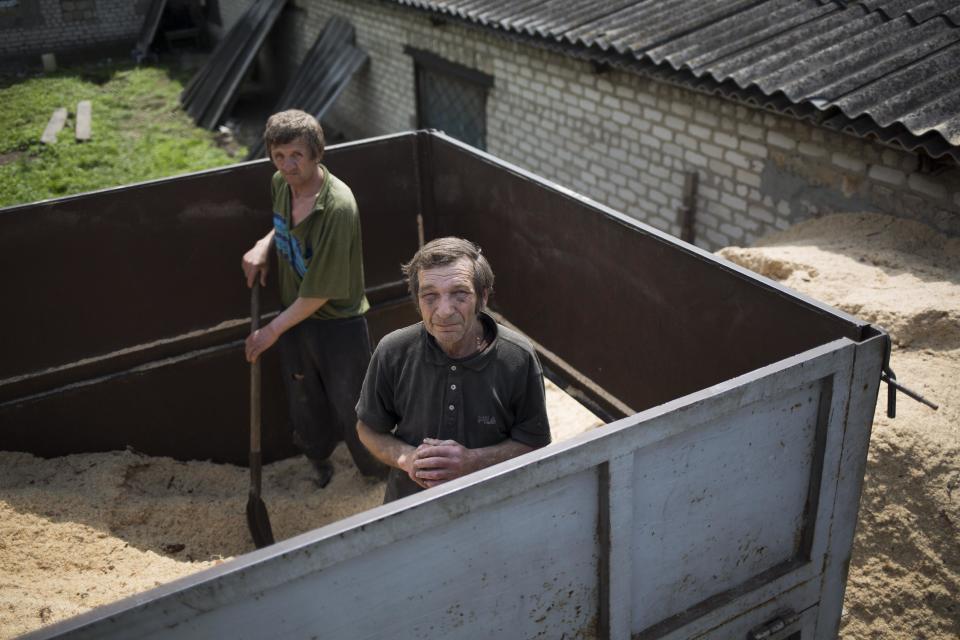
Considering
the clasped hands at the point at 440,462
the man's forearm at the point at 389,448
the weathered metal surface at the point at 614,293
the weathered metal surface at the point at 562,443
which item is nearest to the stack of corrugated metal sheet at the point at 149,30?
the weathered metal surface at the point at 562,443

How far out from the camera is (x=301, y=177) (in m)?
3.53

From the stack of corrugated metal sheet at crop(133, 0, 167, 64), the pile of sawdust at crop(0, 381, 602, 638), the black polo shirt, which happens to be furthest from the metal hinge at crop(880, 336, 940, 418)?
the stack of corrugated metal sheet at crop(133, 0, 167, 64)

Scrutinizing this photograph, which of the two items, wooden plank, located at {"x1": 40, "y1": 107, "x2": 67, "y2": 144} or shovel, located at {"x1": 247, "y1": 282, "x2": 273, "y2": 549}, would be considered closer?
shovel, located at {"x1": 247, "y1": 282, "x2": 273, "y2": 549}

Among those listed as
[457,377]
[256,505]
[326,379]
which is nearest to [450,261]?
[457,377]

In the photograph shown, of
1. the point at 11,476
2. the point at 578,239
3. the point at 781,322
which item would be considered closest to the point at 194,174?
the point at 11,476

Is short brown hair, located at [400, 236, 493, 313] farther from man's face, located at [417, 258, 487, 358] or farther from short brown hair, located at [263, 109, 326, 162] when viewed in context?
short brown hair, located at [263, 109, 326, 162]

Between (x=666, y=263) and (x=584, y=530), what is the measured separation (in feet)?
4.91

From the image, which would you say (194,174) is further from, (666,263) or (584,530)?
(584,530)

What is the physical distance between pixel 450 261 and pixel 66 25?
18.5 m

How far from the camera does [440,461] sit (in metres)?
2.39

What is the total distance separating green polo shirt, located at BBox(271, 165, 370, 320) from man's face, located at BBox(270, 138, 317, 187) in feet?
0.31

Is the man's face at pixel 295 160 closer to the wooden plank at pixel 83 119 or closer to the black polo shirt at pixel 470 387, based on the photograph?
the black polo shirt at pixel 470 387

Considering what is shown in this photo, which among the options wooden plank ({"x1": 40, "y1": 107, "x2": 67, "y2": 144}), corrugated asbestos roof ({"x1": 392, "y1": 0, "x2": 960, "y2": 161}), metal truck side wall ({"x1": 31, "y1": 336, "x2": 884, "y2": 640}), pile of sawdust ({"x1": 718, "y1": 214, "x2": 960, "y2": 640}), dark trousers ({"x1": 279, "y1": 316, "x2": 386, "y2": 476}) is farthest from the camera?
wooden plank ({"x1": 40, "y1": 107, "x2": 67, "y2": 144})

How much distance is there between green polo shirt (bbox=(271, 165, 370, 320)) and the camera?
3.50 meters
